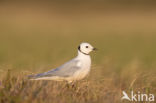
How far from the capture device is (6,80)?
7559mm

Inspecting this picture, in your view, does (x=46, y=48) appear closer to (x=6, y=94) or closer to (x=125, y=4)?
(x=6, y=94)

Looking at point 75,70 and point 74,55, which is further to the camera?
point 74,55

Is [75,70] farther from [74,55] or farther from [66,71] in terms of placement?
[74,55]

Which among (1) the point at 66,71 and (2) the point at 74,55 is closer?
(1) the point at 66,71

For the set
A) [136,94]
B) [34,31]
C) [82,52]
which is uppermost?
[34,31]

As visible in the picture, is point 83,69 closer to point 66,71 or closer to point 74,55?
point 66,71

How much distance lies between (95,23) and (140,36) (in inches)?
329

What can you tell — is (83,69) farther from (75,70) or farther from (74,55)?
(74,55)

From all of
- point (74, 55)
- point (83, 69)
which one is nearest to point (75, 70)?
point (83, 69)

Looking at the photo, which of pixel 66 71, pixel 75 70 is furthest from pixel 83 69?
pixel 66 71

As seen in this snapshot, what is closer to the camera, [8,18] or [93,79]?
[93,79]

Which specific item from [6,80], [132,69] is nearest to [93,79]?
[6,80]


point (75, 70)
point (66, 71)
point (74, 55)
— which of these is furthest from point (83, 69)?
point (74, 55)

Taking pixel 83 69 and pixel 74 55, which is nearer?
pixel 83 69
